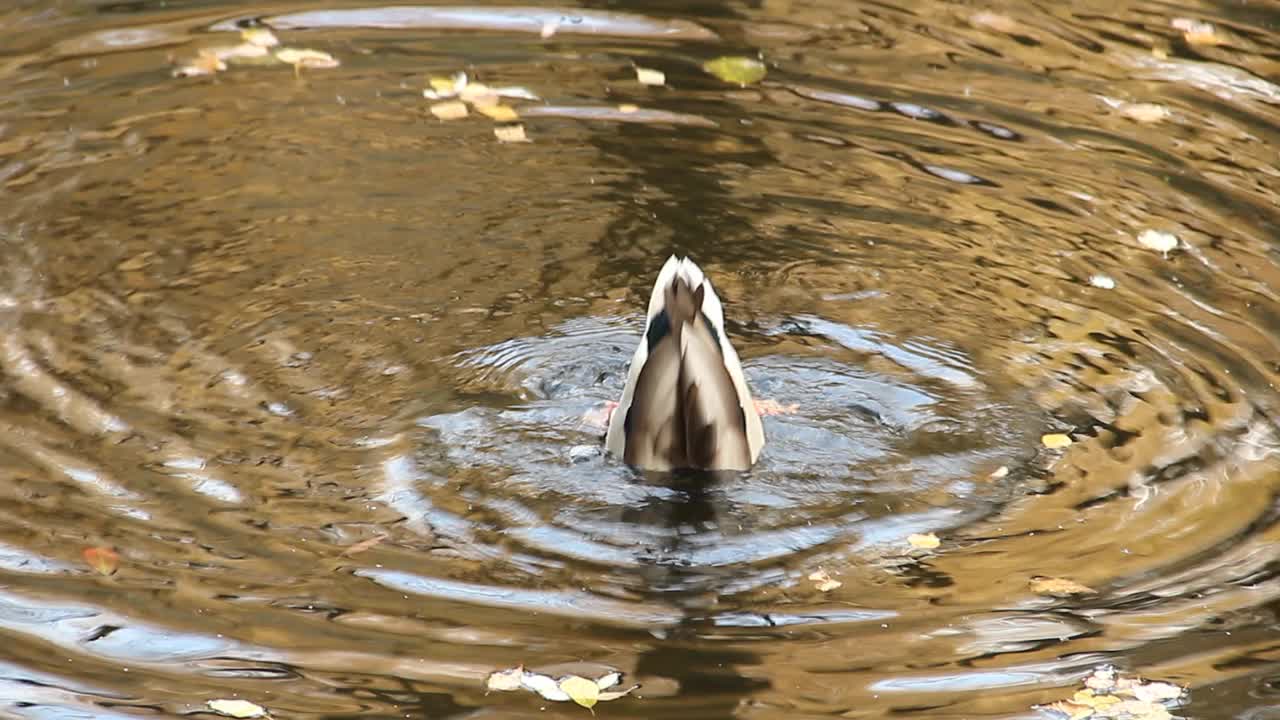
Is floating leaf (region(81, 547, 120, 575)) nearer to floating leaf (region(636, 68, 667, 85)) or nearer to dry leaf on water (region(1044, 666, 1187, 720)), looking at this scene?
dry leaf on water (region(1044, 666, 1187, 720))

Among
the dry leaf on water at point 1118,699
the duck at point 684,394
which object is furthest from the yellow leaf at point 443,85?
the dry leaf on water at point 1118,699

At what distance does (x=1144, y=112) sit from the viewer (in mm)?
9711

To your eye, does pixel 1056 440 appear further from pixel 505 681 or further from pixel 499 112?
pixel 499 112

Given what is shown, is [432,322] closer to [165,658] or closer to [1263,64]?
[165,658]

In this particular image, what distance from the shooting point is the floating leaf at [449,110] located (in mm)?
9557

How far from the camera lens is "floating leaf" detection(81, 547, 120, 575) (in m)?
5.79

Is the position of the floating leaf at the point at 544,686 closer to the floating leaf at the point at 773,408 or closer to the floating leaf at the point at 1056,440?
the floating leaf at the point at 773,408

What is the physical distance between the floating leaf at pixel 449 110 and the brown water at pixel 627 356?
8cm

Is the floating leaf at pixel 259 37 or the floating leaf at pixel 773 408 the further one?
the floating leaf at pixel 259 37

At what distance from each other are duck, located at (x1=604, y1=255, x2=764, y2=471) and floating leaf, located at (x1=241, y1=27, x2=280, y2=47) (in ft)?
15.4

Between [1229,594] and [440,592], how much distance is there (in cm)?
243

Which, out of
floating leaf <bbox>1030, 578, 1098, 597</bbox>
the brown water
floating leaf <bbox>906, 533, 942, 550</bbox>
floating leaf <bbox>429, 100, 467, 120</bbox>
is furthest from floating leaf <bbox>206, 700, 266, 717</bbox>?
floating leaf <bbox>429, 100, 467, 120</bbox>

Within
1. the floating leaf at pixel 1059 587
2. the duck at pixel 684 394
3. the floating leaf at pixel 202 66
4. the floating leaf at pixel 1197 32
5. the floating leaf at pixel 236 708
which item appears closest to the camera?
the floating leaf at pixel 236 708

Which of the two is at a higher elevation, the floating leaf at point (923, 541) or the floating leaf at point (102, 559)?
the floating leaf at point (923, 541)
